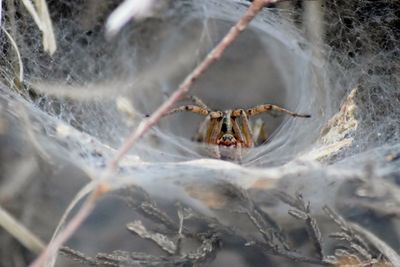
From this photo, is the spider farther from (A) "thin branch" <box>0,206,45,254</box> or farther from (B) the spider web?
(A) "thin branch" <box>0,206,45,254</box>

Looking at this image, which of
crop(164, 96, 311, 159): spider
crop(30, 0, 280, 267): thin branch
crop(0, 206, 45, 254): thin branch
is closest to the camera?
crop(30, 0, 280, 267): thin branch

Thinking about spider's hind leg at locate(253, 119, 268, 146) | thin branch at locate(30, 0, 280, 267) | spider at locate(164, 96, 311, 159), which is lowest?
thin branch at locate(30, 0, 280, 267)

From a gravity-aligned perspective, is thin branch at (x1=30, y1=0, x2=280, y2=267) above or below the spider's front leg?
below

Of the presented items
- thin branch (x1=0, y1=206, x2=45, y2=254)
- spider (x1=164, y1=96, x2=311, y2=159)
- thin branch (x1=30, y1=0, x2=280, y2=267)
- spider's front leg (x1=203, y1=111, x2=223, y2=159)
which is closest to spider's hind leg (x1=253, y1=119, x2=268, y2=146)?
spider (x1=164, y1=96, x2=311, y2=159)

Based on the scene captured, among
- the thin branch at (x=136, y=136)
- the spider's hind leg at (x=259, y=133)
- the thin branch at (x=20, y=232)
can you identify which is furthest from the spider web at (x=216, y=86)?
the thin branch at (x=136, y=136)

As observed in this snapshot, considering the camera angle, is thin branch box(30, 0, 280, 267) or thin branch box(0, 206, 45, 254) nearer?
thin branch box(30, 0, 280, 267)

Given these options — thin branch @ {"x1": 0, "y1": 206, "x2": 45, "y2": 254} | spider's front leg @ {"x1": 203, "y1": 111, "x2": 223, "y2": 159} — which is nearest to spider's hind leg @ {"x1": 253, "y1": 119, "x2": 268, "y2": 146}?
spider's front leg @ {"x1": 203, "y1": 111, "x2": 223, "y2": 159}

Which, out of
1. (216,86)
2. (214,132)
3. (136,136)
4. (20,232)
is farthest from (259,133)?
(136,136)

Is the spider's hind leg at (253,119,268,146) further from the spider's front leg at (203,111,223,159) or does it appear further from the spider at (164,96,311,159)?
the spider's front leg at (203,111,223,159)

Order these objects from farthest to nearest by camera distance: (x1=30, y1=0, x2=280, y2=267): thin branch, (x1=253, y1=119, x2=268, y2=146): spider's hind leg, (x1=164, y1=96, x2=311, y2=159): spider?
(x1=253, y1=119, x2=268, y2=146): spider's hind leg → (x1=164, y1=96, x2=311, y2=159): spider → (x1=30, y1=0, x2=280, y2=267): thin branch

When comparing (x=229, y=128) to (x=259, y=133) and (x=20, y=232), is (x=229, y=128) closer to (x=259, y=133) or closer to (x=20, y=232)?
(x=259, y=133)
